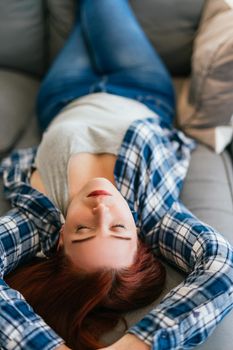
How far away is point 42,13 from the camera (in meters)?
1.93

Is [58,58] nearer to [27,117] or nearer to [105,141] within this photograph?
[27,117]

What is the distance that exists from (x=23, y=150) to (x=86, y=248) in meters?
0.61

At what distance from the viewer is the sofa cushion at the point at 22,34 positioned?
6.19ft

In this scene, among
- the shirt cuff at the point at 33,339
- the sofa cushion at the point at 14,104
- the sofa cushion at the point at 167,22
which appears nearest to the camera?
the shirt cuff at the point at 33,339

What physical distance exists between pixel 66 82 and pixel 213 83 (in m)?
0.50

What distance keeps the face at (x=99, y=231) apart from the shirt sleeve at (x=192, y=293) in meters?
0.13

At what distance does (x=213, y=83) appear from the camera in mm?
1614

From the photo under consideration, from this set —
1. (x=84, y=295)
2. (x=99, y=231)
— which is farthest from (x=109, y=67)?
(x=84, y=295)

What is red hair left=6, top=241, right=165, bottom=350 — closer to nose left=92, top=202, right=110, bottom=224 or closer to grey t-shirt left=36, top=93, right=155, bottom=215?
nose left=92, top=202, right=110, bottom=224

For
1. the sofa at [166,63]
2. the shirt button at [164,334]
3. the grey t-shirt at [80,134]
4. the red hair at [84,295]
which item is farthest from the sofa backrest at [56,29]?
the shirt button at [164,334]

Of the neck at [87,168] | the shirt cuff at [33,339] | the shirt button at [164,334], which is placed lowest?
the shirt button at [164,334]

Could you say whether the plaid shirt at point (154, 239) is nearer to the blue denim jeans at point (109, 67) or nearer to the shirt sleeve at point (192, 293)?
the shirt sleeve at point (192, 293)

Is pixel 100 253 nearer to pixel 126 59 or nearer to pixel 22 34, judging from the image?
Answer: pixel 126 59

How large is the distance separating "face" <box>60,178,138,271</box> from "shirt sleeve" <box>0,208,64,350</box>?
0.13m
